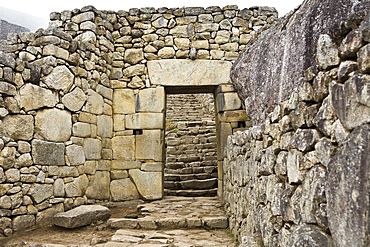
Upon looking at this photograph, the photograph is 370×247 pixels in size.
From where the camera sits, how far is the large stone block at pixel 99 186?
18.7 feet

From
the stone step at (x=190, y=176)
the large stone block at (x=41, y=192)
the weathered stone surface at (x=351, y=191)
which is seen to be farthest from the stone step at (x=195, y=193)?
the weathered stone surface at (x=351, y=191)

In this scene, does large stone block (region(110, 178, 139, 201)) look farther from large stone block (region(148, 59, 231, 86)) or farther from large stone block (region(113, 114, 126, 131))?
large stone block (region(148, 59, 231, 86))

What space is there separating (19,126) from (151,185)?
2.70 meters

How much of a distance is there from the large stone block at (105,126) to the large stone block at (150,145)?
57 cm

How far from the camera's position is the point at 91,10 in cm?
616

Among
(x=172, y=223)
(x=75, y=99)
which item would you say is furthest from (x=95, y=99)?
(x=172, y=223)

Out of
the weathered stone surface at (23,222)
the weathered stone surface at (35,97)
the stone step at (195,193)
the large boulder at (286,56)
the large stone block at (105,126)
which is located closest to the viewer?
the large boulder at (286,56)

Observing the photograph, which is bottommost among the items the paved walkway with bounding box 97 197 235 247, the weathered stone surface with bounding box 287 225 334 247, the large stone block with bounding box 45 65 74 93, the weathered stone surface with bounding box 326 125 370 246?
the paved walkway with bounding box 97 197 235 247

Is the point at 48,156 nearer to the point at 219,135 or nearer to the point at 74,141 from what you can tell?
the point at 74,141

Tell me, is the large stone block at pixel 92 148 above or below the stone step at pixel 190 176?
above

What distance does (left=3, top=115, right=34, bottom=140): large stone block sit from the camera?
14.1 feet

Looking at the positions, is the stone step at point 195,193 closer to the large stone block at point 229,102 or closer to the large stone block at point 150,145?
the large stone block at point 150,145

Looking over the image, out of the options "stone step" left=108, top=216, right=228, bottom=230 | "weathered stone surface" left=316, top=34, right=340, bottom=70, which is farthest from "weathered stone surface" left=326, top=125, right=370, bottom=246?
"stone step" left=108, top=216, right=228, bottom=230

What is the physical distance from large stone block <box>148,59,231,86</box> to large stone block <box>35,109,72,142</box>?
2.00 meters
